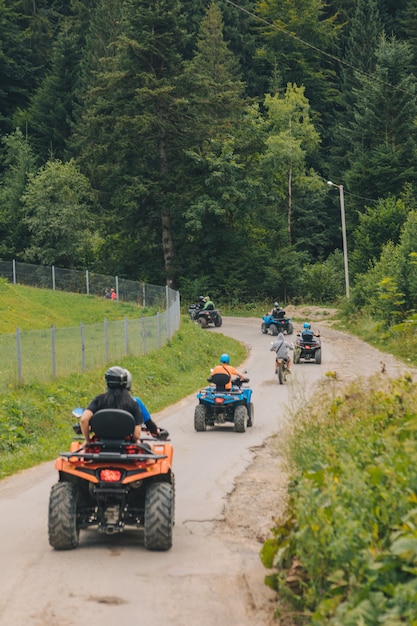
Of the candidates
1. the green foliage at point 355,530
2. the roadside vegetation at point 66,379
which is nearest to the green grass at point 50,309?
the roadside vegetation at point 66,379

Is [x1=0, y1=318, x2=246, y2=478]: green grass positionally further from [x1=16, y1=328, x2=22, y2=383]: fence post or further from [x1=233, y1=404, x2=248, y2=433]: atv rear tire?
[x1=233, y1=404, x2=248, y2=433]: atv rear tire

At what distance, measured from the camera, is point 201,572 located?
9.34 metres

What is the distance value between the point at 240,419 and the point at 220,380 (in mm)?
1097

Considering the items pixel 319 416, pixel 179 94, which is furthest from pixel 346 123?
pixel 319 416

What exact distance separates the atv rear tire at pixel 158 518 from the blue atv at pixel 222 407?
10.3m

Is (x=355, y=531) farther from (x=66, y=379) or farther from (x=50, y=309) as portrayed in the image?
(x=50, y=309)

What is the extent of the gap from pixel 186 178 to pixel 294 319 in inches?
534

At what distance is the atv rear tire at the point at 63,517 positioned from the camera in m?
9.91

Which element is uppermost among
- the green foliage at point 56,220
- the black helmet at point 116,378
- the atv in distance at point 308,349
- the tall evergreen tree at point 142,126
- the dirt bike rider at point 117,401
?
the tall evergreen tree at point 142,126

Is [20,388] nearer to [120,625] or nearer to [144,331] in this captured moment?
[144,331]

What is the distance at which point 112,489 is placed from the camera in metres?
10.1

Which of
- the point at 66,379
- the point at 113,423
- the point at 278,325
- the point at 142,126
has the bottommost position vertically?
the point at 66,379

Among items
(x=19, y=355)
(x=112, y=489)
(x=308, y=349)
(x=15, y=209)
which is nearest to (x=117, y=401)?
(x=112, y=489)

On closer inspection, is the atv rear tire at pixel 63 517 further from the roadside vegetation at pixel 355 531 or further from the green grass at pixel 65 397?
the green grass at pixel 65 397
